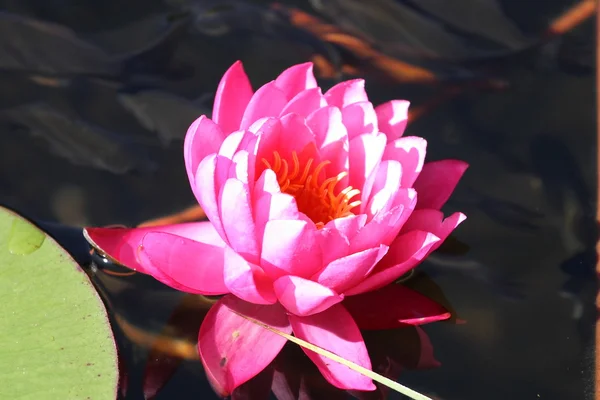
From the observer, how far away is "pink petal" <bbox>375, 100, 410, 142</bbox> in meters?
1.35

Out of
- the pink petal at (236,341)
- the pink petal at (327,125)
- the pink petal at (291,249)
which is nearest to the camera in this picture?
the pink petal at (291,249)

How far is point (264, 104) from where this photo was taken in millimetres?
1269

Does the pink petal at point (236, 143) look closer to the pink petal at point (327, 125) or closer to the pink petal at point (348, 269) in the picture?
the pink petal at point (327, 125)

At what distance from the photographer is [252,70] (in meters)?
1.82

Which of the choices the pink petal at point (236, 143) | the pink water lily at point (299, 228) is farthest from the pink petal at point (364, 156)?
the pink petal at point (236, 143)

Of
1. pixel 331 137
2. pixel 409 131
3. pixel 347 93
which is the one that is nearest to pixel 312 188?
pixel 331 137

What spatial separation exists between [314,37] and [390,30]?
233mm

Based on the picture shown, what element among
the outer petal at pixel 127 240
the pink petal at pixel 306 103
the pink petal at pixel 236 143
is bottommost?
the outer petal at pixel 127 240

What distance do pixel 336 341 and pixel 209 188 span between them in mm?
371

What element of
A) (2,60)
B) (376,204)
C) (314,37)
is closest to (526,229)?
(376,204)

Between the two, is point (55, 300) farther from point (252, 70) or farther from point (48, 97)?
point (252, 70)

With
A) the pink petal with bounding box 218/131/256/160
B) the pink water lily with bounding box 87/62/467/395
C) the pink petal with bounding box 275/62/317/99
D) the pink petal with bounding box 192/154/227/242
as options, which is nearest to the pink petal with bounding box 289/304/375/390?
the pink water lily with bounding box 87/62/467/395

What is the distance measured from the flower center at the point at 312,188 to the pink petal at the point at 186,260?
0.61 ft

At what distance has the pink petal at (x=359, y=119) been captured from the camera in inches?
51.1
